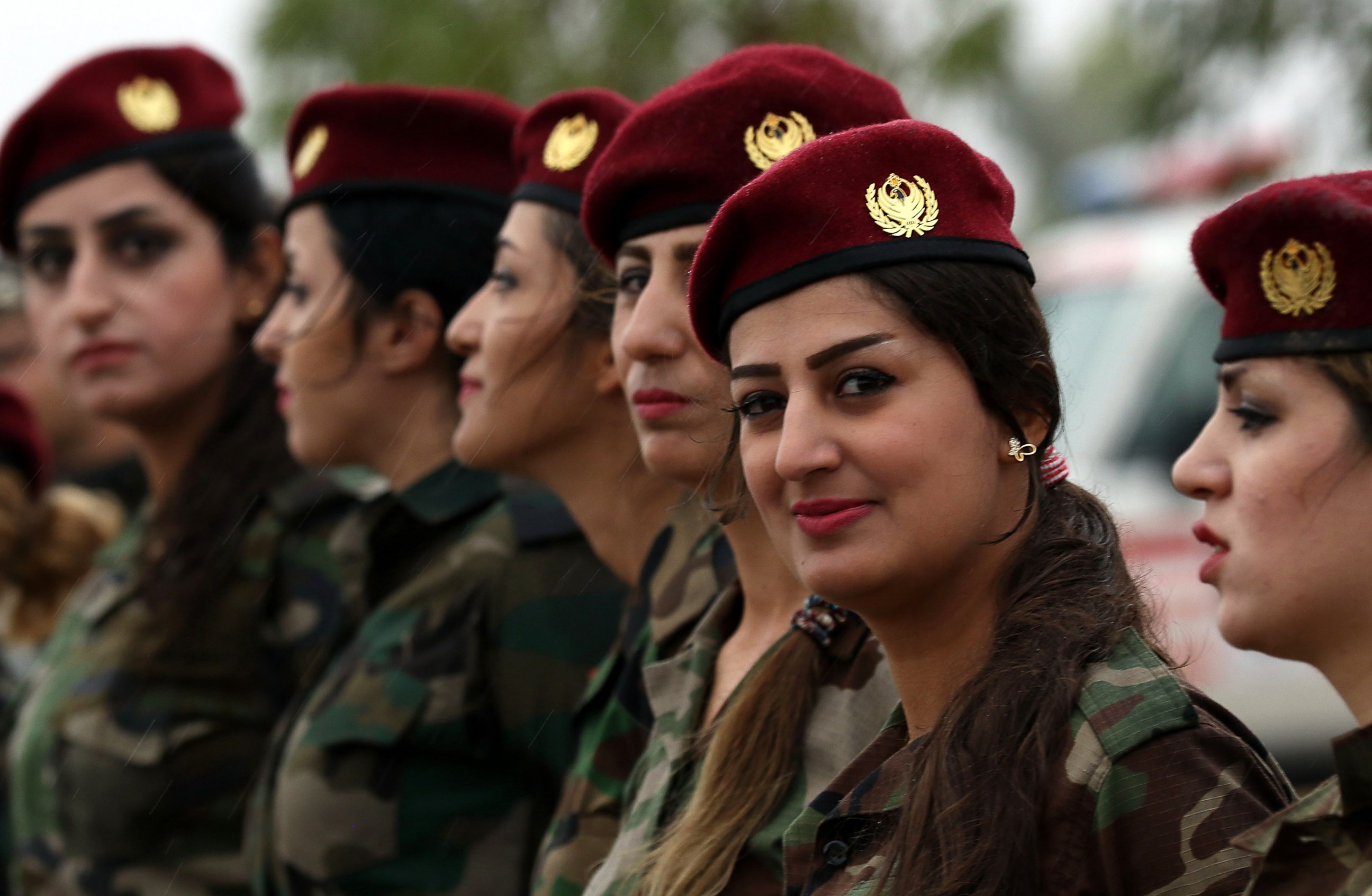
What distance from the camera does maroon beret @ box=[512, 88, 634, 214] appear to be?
3.22 metres

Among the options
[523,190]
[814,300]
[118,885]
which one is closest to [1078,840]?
[814,300]

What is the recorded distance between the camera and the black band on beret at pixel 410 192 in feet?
12.3

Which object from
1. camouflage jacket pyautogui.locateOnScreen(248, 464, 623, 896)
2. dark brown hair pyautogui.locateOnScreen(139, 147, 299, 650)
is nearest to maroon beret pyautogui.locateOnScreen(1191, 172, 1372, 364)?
camouflage jacket pyautogui.locateOnScreen(248, 464, 623, 896)

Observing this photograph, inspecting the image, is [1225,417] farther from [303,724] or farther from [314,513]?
[314,513]

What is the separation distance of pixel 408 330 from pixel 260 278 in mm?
1023

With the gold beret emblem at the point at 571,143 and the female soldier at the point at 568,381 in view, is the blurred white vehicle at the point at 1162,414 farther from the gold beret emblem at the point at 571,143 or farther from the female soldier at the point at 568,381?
the gold beret emblem at the point at 571,143

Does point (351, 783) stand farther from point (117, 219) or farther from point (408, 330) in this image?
point (117, 219)

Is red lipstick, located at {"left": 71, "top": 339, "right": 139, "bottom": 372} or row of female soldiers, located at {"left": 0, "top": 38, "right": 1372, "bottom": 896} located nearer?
row of female soldiers, located at {"left": 0, "top": 38, "right": 1372, "bottom": 896}

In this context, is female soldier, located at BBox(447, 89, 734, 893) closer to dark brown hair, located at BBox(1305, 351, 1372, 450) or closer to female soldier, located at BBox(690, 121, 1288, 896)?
female soldier, located at BBox(690, 121, 1288, 896)

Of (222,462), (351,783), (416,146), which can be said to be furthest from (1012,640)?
(222,462)

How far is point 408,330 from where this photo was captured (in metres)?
3.77

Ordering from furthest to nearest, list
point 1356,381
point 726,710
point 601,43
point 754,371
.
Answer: point 601,43 < point 726,710 < point 754,371 < point 1356,381

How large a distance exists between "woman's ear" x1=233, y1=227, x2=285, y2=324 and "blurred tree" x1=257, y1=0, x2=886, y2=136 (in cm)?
484

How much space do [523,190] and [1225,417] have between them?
166cm
